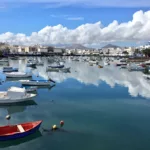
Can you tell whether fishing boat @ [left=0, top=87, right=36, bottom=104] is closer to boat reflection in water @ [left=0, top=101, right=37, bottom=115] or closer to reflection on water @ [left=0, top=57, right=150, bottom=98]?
boat reflection in water @ [left=0, top=101, right=37, bottom=115]

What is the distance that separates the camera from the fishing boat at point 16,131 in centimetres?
1630

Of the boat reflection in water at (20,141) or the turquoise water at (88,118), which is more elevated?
the boat reflection in water at (20,141)

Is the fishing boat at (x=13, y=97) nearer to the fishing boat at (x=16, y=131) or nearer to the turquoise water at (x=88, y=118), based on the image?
the turquoise water at (x=88, y=118)

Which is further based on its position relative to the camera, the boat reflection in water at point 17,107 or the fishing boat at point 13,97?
the fishing boat at point 13,97

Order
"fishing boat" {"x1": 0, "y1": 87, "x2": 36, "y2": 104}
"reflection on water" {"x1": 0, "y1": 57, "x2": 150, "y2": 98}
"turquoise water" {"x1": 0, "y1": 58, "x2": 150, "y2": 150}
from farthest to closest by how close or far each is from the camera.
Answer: "reflection on water" {"x1": 0, "y1": 57, "x2": 150, "y2": 98}
"fishing boat" {"x1": 0, "y1": 87, "x2": 36, "y2": 104}
"turquoise water" {"x1": 0, "y1": 58, "x2": 150, "y2": 150}

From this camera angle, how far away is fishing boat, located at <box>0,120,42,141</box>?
1630cm

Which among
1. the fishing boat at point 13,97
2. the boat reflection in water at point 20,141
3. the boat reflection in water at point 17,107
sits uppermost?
the fishing boat at point 13,97

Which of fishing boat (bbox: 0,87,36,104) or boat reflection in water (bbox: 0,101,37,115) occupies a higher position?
fishing boat (bbox: 0,87,36,104)

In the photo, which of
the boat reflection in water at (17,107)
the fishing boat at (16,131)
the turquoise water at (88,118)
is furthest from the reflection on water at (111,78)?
the fishing boat at (16,131)

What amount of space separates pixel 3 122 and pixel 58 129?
4472 millimetres

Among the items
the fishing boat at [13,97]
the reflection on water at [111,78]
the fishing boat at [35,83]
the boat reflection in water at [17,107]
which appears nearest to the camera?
the boat reflection in water at [17,107]

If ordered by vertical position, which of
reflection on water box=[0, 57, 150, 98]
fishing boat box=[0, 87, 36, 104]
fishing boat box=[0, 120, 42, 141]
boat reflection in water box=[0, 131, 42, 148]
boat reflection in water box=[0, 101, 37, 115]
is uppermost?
fishing boat box=[0, 87, 36, 104]

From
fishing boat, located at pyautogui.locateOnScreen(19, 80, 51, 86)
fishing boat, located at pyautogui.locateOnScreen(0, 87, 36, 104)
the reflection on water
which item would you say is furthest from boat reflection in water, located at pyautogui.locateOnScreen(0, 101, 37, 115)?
the reflection on water

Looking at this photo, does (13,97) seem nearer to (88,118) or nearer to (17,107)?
(17,107)
